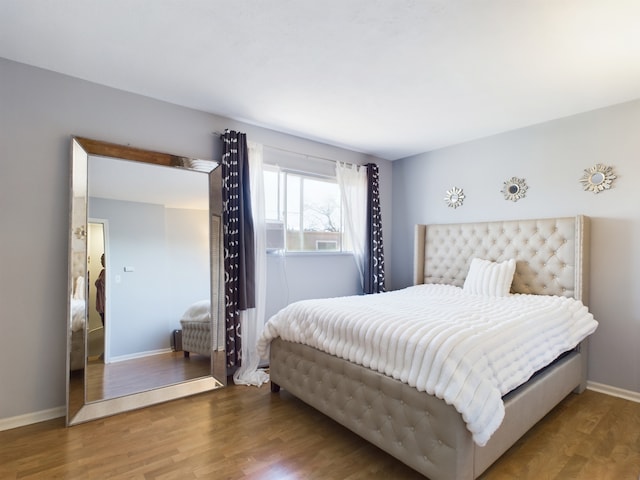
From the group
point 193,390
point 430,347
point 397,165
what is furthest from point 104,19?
point 397,165

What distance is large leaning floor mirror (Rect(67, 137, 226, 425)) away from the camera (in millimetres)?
2473

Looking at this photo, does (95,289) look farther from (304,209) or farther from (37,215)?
(304,209)

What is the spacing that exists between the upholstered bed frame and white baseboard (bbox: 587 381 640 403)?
191mm

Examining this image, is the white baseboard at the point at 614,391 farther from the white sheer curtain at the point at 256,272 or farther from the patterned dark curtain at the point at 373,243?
the white sheer curtain at the point at 256,272

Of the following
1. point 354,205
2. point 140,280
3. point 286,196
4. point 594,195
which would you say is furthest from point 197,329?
point 594,195

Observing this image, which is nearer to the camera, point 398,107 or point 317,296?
point 398,107

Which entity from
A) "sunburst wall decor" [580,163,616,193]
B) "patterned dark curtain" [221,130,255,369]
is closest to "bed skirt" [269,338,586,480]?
"patterned dark curtain" [221,130,255,369]

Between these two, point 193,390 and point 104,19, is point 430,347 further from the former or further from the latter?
point 104,19

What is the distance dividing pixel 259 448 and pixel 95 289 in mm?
1697

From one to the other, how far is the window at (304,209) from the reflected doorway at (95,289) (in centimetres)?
155

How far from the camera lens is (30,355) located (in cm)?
234

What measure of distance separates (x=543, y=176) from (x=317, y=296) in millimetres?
2729

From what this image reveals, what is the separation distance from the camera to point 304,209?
394cm

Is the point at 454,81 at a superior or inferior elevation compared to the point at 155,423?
superior
